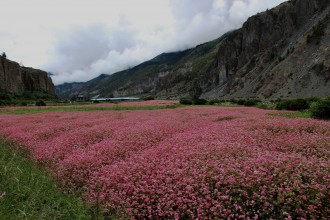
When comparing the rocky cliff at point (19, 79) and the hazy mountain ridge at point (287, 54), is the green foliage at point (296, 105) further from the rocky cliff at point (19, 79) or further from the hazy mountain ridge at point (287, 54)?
the rocky cliff at point (19, 79)

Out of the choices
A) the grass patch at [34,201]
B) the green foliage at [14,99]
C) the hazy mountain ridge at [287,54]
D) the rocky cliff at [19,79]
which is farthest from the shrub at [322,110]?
the rocky cliff at [19,79]

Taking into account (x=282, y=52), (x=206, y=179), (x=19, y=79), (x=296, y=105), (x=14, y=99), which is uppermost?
(x=282, y=52)

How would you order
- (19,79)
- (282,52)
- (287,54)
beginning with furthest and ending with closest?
(282,52)
(19,79)
(287,54)

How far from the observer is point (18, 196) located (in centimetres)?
611

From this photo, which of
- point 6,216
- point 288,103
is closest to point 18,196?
point 6,216

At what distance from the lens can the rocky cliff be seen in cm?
13450

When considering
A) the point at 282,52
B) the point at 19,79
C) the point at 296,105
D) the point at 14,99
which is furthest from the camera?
the point at 282,52

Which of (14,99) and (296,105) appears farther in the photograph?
(14,99)

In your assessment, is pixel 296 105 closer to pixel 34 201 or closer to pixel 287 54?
pixel 34 201

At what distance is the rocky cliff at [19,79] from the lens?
13450 cm

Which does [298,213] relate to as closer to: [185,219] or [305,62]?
[185,219]

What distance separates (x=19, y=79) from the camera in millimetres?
149875

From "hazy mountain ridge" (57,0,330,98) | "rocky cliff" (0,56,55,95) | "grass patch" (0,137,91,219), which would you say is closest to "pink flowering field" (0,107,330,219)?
"grass patch" (0,137,91,219)

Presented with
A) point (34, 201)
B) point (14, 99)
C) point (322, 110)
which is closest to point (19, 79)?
point (14, 99)
